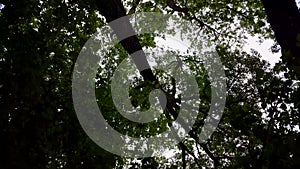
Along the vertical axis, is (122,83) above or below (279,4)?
above

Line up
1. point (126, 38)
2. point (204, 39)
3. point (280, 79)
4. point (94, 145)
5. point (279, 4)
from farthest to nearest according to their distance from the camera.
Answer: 1. point (204, 39)
2. point (126, 38)
3. point (279, 4)
4. point (94, 145)
5. point (280, 79)

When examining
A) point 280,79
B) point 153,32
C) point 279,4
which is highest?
point 153,32

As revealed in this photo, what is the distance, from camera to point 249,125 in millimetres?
3506

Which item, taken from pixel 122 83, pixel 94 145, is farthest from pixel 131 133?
pixel 94 145

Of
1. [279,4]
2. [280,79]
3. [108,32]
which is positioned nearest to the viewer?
[280,79]

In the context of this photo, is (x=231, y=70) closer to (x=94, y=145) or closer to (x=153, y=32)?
(x=153, y=32)

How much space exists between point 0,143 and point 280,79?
3276mm

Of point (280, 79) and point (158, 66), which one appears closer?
point (280, 79)

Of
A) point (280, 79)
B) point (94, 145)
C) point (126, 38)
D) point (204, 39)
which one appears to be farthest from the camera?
point (204, 39)

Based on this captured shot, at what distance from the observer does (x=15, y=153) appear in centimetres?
354

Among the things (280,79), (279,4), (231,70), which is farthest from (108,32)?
(280,79)

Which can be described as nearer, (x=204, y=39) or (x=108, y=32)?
(x=108, y=32)

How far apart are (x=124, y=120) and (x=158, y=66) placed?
3238mm

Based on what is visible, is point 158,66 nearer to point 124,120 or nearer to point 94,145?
point 124,120
